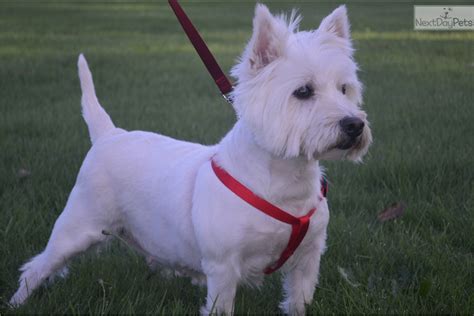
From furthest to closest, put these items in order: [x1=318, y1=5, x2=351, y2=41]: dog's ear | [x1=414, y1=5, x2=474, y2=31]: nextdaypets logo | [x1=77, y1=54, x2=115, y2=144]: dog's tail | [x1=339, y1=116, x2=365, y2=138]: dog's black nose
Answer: [x1=414, y1=5, x2=474, y2=31]: nextdaypets logo
[x1=77, y1=54, x2=115, y2=144]: dog's tail
[x1=318, y1=5, x2=351, y2=41]: dog's ear
[x1=339, y1=116, x2=365, y2=138]: dog's black nose

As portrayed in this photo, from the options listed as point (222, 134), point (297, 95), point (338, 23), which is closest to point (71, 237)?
point (297, 95)

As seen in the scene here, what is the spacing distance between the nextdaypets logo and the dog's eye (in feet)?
39.9

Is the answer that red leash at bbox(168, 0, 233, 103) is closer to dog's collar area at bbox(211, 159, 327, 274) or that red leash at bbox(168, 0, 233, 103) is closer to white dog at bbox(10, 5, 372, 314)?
white dog at bbox(10, 5, 372, 314)

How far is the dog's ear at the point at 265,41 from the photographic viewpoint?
108 inches

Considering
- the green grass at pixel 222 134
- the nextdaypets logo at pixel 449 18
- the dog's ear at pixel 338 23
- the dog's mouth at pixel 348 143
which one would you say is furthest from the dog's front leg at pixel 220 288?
the nextdaypets logo at pixel 449 18

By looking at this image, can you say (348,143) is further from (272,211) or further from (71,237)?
(71,237)

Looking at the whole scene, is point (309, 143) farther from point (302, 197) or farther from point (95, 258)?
point (95, 258)

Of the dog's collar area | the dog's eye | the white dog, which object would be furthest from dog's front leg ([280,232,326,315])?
the dog's eye

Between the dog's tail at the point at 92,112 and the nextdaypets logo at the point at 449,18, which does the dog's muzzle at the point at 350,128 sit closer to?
the dog's tail at the point at 92,112

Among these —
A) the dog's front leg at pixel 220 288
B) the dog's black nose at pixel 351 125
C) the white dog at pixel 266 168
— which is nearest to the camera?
the dog's black nose at pixel 351 125

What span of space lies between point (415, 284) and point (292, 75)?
1457 mm

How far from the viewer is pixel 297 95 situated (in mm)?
2732

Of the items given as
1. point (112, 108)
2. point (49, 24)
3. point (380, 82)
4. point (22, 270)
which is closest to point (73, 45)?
point (49, 24)

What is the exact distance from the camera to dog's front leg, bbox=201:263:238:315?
2795 mm
